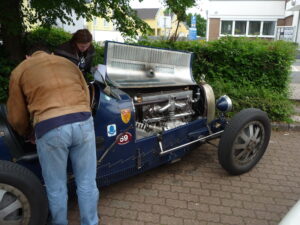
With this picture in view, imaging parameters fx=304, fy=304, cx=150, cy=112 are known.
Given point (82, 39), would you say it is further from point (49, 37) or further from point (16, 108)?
point (49, 37)

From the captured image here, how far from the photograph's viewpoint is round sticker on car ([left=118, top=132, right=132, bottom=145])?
9.72 ft

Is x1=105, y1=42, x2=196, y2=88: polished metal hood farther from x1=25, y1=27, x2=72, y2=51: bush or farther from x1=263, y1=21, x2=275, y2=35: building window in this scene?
x1=263, y1=21, x2=275, y2=35: building window

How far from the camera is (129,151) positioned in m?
3.08

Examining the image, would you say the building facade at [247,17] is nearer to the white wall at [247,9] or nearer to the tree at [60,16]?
the white wall at [247,9]

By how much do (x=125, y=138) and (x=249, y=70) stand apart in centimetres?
415

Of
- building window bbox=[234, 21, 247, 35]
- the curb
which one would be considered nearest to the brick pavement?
the curb

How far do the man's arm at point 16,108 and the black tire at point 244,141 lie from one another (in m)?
2.17

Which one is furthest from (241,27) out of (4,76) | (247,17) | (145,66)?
(145,66)

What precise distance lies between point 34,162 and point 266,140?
284 centimetres

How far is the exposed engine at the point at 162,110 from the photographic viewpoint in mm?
3455

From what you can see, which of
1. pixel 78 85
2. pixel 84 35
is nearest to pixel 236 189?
pixel 78 85

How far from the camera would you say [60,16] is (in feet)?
16.6

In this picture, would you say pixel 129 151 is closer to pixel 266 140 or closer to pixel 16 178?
pixel 16 178

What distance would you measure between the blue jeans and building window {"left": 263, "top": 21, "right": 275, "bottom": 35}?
101 feet
